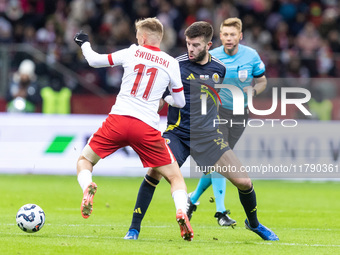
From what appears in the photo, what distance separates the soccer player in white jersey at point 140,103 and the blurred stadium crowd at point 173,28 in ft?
33.8

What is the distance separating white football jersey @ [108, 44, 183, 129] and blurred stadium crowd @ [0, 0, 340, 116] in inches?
407

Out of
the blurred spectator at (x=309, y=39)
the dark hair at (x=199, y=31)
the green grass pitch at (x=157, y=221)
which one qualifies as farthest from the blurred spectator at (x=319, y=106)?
the dark hair at (x=199, y=31)

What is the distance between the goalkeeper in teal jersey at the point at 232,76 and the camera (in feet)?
30.9

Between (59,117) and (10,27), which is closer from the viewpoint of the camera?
(59,117)

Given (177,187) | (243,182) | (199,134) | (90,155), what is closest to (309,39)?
→ (199,134)

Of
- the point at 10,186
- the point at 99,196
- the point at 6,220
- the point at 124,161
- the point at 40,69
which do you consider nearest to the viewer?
the point at 6,220

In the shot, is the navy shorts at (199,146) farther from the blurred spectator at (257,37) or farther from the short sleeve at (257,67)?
the blurred spectator at (257,37)

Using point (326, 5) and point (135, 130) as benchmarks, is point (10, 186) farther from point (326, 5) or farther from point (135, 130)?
point (326, 5)

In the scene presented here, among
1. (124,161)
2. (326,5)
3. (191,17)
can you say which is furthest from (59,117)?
(326,5)

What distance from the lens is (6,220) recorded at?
30.0ft

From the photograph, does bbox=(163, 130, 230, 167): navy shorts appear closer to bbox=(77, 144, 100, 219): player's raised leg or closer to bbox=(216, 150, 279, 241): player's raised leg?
bbox=(216, 150, 279, 241): player's raised leg

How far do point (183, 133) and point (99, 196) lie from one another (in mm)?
5124

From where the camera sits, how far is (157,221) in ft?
31.9

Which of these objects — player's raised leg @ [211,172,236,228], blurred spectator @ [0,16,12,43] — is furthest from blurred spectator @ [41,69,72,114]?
player's raised leg @ [211,172,236,228]
